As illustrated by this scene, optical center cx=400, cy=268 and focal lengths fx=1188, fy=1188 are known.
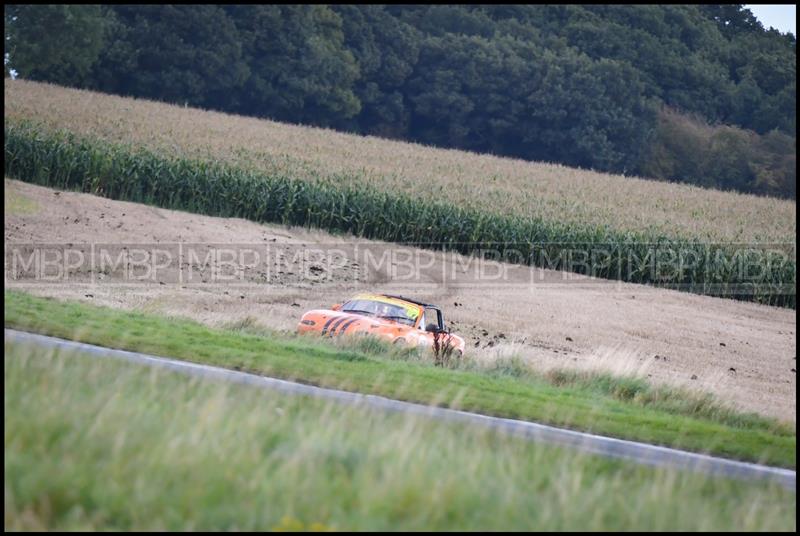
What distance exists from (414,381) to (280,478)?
29.2 feet

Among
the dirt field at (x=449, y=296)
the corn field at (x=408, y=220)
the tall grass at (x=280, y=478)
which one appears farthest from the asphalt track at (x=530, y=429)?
the corn field at (x=408, y=220)

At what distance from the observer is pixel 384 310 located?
21.4 metres

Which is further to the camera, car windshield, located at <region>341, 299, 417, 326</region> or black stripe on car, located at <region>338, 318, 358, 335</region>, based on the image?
car windshield, located at <region>341, 299, 417, 326</region>

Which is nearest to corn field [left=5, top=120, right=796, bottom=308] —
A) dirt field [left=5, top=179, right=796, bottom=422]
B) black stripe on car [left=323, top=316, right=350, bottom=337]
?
dirt field [left=5, top=179, right=796, bottom=422]

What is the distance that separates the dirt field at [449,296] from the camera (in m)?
24.6

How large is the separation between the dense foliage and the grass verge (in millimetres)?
52684

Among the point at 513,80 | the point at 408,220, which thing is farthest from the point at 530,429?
the point at 513,80

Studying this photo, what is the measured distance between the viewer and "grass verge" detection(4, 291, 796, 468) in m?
14.3

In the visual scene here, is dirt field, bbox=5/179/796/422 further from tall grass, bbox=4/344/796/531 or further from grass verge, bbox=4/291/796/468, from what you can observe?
tall grass, bbox=4/344/796/531

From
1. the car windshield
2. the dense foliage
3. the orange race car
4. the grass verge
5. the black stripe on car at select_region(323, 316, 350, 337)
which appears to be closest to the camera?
the grass verge

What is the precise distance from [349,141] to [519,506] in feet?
180

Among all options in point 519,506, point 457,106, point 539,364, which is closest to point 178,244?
point 539,364

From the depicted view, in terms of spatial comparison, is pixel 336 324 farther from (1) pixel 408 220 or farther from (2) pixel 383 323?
(1) pixel 408 220

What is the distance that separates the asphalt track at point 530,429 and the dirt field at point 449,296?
680 centimetres
